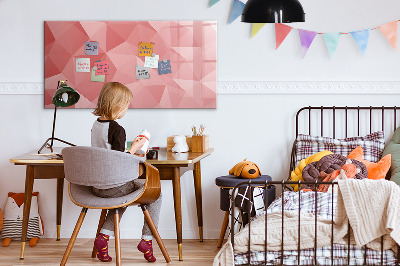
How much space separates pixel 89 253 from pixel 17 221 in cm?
67

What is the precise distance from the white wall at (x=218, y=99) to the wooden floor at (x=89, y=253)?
18 cm

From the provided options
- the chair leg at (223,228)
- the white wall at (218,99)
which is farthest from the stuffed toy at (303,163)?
the chair leg at (223,228)

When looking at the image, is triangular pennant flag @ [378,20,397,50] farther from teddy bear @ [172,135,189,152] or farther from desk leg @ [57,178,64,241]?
desk leg @ [57,178,64,241]

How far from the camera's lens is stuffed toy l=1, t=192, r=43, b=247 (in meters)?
4.29

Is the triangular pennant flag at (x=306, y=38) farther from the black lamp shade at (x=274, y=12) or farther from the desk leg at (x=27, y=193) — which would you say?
the desk leg at (x=27, y=193)

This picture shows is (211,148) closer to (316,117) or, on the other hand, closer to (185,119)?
(185,119)

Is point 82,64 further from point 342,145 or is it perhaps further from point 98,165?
point 342,145

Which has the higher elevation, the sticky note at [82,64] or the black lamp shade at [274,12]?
the black lamp shade at [274,12]

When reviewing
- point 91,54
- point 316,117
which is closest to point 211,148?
point 316,117

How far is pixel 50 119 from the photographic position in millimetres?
4469

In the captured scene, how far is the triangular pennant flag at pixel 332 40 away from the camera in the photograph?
4.33 m

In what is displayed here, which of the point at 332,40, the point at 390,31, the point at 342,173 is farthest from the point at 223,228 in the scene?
the point at 390,31

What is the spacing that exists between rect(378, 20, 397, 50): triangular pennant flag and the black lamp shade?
1381 millimetres

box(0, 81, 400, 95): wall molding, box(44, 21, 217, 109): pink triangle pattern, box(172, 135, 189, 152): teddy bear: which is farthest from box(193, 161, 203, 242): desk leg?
box(0, 81, 400, 95): wall molding
